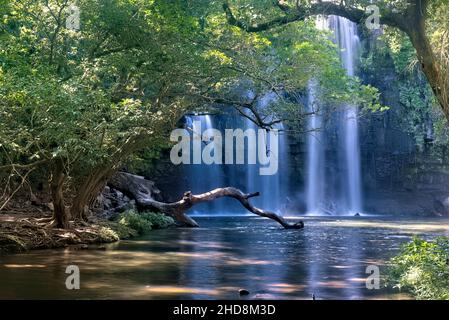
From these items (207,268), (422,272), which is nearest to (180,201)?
(207,268)

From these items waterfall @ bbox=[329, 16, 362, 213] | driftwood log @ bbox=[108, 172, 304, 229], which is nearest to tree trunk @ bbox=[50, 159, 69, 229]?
driftwood log @ bbox=[108, 172, 304, 229]

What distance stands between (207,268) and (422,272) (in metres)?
4.18

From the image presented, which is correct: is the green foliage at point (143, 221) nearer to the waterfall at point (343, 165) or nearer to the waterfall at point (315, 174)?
the waterfall at point (315, 174)

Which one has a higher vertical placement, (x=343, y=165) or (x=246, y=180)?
(x=343, y=165)

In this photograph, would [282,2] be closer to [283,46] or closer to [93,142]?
[93,142]

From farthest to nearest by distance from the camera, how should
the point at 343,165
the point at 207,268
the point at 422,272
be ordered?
the point at 343,165, the point at 207,268, the point at 422,272

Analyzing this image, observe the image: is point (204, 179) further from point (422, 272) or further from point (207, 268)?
point (422, 272)

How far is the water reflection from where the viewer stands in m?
8.74

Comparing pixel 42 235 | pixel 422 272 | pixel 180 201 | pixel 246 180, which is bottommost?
pixel 422 272

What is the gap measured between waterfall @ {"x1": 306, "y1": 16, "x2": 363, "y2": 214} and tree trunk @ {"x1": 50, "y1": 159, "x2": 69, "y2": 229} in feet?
76.0

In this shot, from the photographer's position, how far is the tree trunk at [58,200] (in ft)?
50.3

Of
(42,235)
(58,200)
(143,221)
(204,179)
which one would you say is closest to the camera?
(42,235)

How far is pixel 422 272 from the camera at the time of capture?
8898 mm
